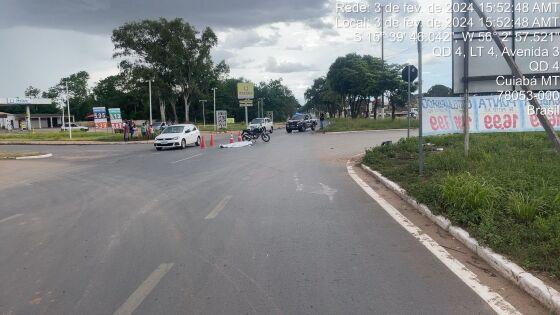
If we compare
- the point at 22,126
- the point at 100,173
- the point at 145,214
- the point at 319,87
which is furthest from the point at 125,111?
the point at 145,214

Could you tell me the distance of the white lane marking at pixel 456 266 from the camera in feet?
14.2

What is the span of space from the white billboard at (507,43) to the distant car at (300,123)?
34.9 metres

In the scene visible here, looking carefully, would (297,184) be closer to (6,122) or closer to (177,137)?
(177,137)

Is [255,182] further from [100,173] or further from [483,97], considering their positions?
[483,97]

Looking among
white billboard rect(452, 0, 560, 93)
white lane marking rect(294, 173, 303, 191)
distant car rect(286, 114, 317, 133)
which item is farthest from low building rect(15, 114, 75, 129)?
white billboard rect(452, 0, 560, 93)

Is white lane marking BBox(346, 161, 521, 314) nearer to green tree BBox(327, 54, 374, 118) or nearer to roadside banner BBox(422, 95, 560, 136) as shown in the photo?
roadside banner BBox(422, 95, 560, 136)

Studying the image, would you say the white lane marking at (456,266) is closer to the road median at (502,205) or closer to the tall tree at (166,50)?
the road median at (502,205)

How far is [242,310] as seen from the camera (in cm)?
430

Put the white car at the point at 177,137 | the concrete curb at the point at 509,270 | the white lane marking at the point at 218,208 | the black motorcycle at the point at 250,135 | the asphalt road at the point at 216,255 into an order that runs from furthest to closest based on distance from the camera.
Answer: the black motorcycle at the point at 250,135 → the white car at the point at 177,137 → the white lane marking at the point at 218,208 → the asphalt road at the point at 216,255 → the concrete curb at the point at 509,270

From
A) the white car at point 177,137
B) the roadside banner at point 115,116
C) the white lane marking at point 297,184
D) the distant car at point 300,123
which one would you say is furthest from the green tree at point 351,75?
the white lane marking at point 297,184

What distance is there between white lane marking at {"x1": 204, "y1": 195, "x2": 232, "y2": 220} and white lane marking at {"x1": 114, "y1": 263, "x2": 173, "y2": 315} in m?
2.66

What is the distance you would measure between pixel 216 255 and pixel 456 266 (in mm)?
2711

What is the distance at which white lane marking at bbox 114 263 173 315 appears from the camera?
437cm

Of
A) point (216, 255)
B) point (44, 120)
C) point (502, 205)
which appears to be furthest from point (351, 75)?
point (44, 120)
